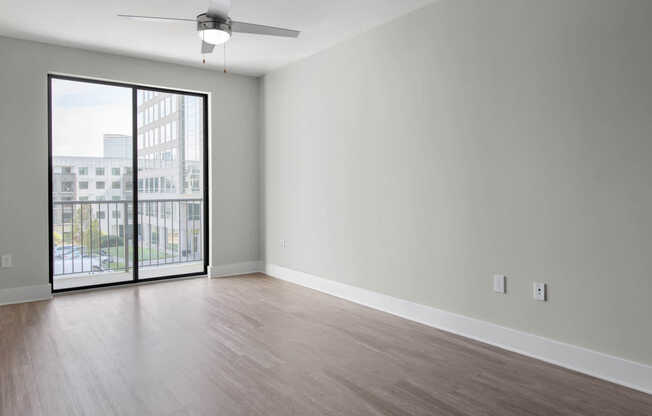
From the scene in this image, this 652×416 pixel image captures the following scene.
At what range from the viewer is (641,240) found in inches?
92.4

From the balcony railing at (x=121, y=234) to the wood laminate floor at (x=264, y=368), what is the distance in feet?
2.83

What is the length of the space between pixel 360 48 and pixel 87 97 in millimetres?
2985

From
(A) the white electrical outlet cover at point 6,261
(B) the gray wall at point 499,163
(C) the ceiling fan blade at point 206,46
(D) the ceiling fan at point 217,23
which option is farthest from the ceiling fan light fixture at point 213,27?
(A) the white electrical outlet cover at point 6,261

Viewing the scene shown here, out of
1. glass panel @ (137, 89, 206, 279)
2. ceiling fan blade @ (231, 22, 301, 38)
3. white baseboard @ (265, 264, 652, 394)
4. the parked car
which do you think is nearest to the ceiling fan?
ceiling fan blade @ (231, 22, 301, 38)

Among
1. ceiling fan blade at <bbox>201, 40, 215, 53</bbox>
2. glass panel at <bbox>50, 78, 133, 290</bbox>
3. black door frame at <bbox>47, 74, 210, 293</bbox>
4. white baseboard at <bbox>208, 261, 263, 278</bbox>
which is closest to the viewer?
ceiling fan blade at <bbox>201, 40, 215, 53</bbox>

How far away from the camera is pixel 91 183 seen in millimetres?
4750

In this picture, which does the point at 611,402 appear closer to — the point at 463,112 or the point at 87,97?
the point at 463,112

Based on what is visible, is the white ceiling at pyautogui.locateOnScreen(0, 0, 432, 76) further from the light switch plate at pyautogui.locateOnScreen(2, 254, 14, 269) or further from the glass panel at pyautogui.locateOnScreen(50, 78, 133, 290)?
the light switch plate at pyautogui.locateOnScreen(2, 254, 14, 269)

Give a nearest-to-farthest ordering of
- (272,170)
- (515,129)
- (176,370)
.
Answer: (176,370) → (515,129) → (272,170)

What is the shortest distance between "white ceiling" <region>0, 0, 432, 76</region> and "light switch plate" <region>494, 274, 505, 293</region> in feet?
7.05

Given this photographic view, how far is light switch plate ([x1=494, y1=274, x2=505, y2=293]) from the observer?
Result: 118 inches

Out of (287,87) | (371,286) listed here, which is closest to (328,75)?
(287,87)

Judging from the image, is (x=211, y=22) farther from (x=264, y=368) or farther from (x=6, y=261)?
(x=6, y=261)

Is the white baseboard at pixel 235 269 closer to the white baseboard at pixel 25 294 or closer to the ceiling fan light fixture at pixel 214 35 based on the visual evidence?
the white baseboard at pixel 25 294
